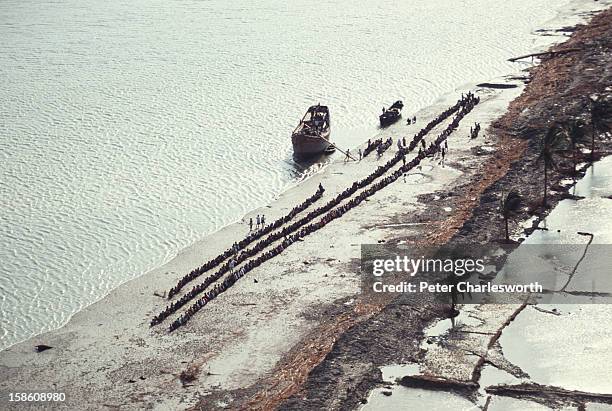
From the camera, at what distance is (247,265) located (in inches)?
1859

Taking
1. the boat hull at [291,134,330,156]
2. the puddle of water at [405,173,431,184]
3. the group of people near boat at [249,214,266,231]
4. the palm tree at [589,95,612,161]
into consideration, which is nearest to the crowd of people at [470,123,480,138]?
the puddle of water at [405,173,431,184]

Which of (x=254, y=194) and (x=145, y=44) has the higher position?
(x=145, y=44)

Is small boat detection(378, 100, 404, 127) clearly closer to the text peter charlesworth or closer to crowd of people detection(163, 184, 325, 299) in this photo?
crowd of people detection(163, 184, 325, 299)

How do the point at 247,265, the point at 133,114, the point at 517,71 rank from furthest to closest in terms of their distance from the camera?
the point at 517,71 < the point at 133,114 < the point at 247,265

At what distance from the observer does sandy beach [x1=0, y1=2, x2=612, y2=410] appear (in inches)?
1467

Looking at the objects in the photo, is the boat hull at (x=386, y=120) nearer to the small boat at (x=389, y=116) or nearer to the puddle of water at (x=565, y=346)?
the small boat at (x=389, y=116)

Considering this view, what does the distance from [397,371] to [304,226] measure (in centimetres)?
1665

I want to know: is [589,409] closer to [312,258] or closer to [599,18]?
[312,258]

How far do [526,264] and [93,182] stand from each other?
94.0 ft

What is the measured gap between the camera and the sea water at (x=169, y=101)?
2066 inches

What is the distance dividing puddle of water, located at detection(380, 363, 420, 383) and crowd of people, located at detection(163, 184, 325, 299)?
1271cm

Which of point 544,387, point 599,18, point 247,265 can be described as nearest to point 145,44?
point 599,18

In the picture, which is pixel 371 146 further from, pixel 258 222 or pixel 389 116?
pixel 258 222

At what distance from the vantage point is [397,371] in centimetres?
3675
